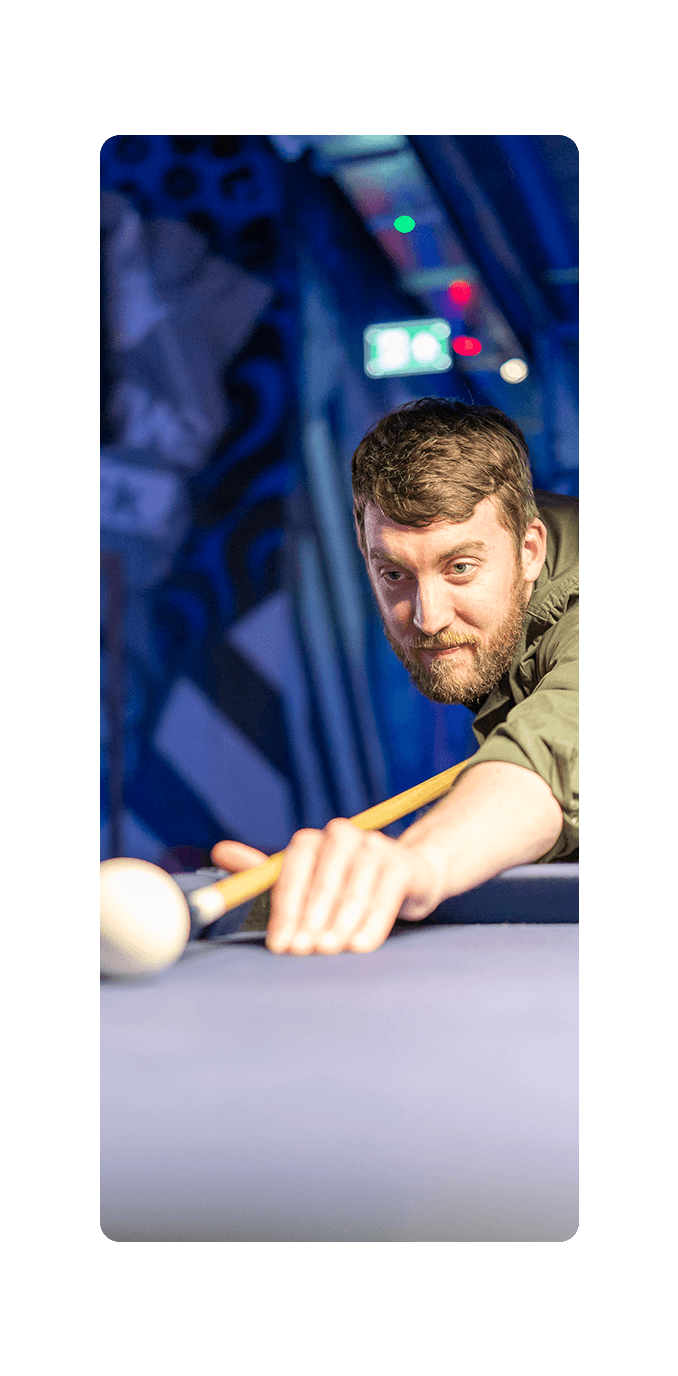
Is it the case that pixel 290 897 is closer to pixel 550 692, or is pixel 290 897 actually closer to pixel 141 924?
pixel 141 924

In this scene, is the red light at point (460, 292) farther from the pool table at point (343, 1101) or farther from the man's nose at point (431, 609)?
the pool table at point (343, 1101)

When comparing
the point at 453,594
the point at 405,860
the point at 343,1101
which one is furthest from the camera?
the point at 453,594

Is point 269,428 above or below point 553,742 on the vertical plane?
above

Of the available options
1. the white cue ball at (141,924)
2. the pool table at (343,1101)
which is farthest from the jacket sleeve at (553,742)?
the white cue ball at (141,924)

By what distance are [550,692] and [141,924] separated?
0.78m

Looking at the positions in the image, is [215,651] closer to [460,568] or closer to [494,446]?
[460,568]

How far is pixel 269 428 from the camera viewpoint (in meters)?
1.87

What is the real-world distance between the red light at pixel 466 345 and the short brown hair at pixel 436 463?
0.30ft

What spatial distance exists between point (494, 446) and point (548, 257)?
1.13ft

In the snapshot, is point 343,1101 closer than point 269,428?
Yes

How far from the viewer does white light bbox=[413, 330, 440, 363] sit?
187 centimetres

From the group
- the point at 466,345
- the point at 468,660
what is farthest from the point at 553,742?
the point at 466,345

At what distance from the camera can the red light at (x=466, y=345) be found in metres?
1.88

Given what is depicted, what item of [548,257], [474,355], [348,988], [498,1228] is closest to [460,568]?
[474,355]
